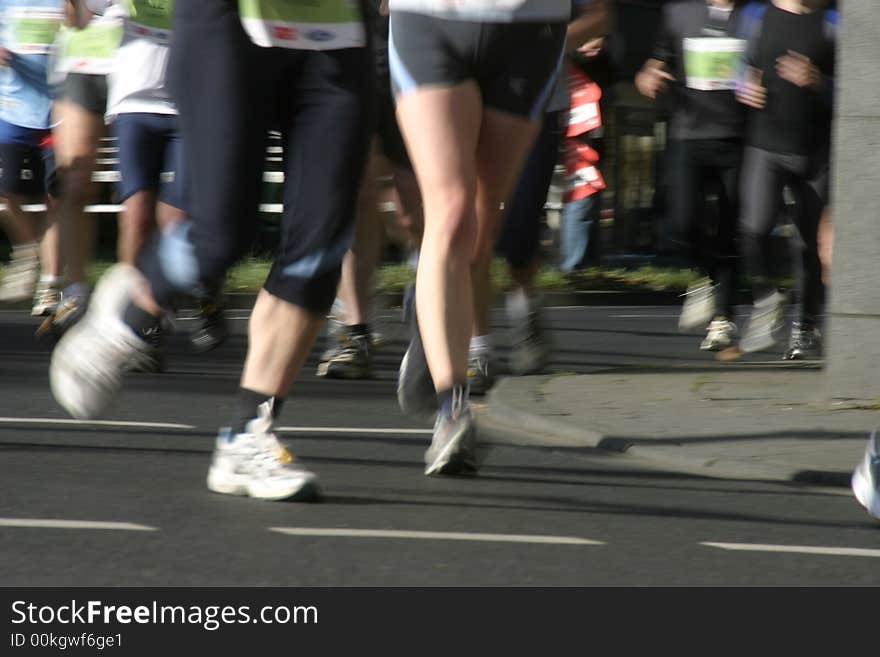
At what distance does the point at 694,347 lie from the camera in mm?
10070

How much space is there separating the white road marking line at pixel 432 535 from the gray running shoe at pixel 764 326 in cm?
492

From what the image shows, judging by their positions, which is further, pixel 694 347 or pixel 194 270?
pixel 694 347

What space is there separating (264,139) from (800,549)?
65.5 inches

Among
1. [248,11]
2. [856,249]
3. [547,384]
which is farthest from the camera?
[547,384]

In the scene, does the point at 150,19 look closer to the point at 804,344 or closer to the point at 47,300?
the point at 47,300

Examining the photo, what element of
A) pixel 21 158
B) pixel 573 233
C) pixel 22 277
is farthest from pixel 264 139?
pixel 573 233

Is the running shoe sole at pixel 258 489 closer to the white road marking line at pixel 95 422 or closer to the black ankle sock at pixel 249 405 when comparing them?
the black ankle sock at pixel 249 405

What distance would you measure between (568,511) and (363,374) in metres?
3.06

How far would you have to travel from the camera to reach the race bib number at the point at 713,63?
364 inches

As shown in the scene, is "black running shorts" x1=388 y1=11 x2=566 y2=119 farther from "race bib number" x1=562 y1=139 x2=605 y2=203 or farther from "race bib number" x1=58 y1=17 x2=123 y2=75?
"race bib number" x1=562 y1=139 x2=605 y2=203

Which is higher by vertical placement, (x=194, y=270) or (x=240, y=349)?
(x=194, y=270)

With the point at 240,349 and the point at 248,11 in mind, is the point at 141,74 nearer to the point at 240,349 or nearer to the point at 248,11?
the point at 240,349

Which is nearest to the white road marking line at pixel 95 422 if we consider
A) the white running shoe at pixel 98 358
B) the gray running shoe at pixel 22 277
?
the white running shoe at pixel 98 358
